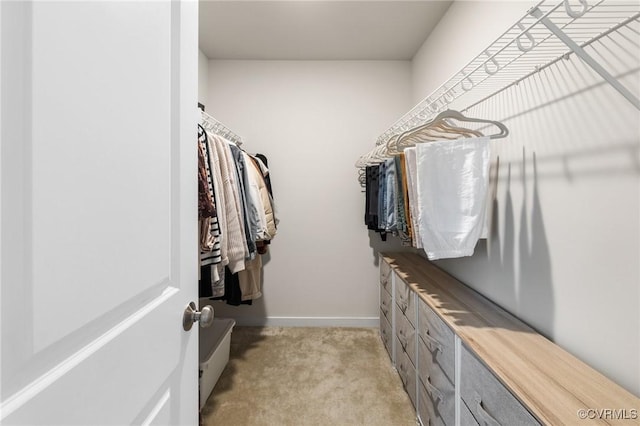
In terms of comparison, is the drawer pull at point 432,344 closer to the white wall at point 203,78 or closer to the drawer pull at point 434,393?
the drawer pull at point 434,393

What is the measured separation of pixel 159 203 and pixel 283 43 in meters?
2.27

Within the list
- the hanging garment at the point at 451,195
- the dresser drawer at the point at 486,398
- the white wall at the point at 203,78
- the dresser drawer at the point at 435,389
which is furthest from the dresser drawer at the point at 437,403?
the white wall at the point at 203,78

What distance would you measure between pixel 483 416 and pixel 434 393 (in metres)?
0.40

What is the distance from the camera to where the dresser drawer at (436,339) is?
3.89ft

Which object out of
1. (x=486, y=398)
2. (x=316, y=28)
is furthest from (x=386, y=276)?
(x=316, y=28)

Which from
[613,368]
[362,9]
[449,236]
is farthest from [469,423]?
[362,9]

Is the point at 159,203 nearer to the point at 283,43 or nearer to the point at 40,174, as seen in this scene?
the point at 40,174

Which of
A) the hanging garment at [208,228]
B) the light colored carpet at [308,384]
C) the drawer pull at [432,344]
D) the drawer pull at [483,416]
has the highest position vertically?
the hanging garment at [208,228]

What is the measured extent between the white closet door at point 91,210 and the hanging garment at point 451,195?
1.01m

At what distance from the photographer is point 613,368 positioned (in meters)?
0.89

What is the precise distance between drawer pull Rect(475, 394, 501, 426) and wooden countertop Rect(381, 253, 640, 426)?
0.15 meters

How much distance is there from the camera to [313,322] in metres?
2.76

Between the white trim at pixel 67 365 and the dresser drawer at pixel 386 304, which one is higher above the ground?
the white trim at pixel 67 365

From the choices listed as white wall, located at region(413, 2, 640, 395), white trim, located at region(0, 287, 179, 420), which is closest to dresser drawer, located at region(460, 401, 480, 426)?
white wall, located at region(413, 2, 640, 395)
